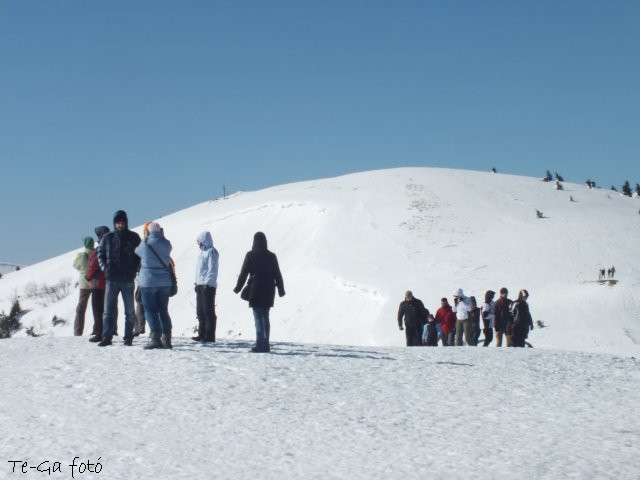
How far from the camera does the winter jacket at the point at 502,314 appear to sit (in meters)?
19.4

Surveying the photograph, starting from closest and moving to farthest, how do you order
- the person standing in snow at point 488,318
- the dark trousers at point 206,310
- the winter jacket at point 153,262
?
the winter jacket at point 153,262 → the dark trousers at point 206,310 → the person standing in snow at point 488,318

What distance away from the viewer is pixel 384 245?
143 feet

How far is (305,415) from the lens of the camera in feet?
30.3

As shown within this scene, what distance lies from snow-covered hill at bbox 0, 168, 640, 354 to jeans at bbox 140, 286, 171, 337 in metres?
16.0

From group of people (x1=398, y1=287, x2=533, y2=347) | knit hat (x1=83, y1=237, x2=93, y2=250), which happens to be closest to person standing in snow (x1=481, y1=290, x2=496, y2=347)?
group of people (x1=398, y1=287, x2=533, y2=347)

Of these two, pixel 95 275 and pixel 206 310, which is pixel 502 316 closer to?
pixel 206 310

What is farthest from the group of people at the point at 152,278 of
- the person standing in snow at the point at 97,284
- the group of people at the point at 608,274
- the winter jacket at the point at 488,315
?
the group of people at the point at 608,274

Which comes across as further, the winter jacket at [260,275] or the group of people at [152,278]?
the winter jacket at [260,275]

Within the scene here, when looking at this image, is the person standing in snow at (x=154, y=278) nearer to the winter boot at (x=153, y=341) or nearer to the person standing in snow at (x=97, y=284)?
the winter boot at (x=153, y=341)

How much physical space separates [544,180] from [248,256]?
59.9 m

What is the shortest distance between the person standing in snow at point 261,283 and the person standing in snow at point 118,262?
5.47 feet

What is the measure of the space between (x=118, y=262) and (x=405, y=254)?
3009 centimetres

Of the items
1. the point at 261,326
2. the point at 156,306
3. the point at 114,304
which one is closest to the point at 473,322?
the point at 261,326

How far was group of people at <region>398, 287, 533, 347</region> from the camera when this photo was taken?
1919cm
